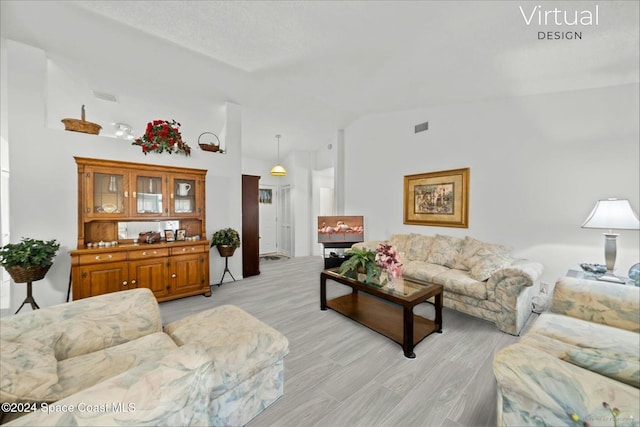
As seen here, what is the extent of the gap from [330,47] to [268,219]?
5279 millimetres

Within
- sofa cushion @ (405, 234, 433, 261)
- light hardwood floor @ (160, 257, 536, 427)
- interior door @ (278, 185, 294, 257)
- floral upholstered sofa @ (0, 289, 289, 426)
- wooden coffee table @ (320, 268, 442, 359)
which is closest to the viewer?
floral upholstered sofa @ (0, 289, 289, 426)

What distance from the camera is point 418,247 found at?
389 cm

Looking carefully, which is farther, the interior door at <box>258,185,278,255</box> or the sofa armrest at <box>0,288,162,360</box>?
the interior door at <box>258,185,278,255</box>

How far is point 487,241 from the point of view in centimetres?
341

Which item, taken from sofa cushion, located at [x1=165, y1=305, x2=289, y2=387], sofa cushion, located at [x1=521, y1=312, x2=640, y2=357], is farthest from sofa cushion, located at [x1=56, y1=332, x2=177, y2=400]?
sofa cushion, located at [x1=521, y1=312, x2=640, y2=357]

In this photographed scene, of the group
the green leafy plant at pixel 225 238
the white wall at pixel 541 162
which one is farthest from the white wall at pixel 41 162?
the white wall at pixel 541 162

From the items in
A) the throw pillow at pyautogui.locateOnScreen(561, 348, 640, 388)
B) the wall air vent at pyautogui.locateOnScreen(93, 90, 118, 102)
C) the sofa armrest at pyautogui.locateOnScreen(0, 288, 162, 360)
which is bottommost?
the sofa armrest at pyautogui.locateOnScreen(0, 288, 162, 360)

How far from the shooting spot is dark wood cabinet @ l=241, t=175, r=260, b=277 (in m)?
4.57

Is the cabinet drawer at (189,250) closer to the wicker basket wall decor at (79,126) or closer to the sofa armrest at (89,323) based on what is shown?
the sofa armrest at (89,323)

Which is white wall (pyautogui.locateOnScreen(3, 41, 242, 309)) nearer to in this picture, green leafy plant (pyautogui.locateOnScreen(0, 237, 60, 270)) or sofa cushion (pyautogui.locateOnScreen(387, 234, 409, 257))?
green leafy plant (pyautogui.locateOnScreen(0, 237, 60, 270))

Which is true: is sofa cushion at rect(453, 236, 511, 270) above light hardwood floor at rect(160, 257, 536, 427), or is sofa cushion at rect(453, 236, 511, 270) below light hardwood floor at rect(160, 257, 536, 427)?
above

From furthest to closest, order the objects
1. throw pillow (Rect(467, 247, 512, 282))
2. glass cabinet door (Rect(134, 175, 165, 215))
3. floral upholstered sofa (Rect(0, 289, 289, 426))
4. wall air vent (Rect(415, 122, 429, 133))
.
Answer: wall air vent (Rect(415, 122, 429, 133)), glass cabinet door (Rect(134, 175, 165, 215)), throw pillow (Rect(467, 247, 512, 282)), floral upholstered sofa (Rect(0, 289, 289, 426))

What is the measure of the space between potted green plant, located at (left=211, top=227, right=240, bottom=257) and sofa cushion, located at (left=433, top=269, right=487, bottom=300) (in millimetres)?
3110

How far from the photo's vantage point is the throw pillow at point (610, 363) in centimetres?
87
